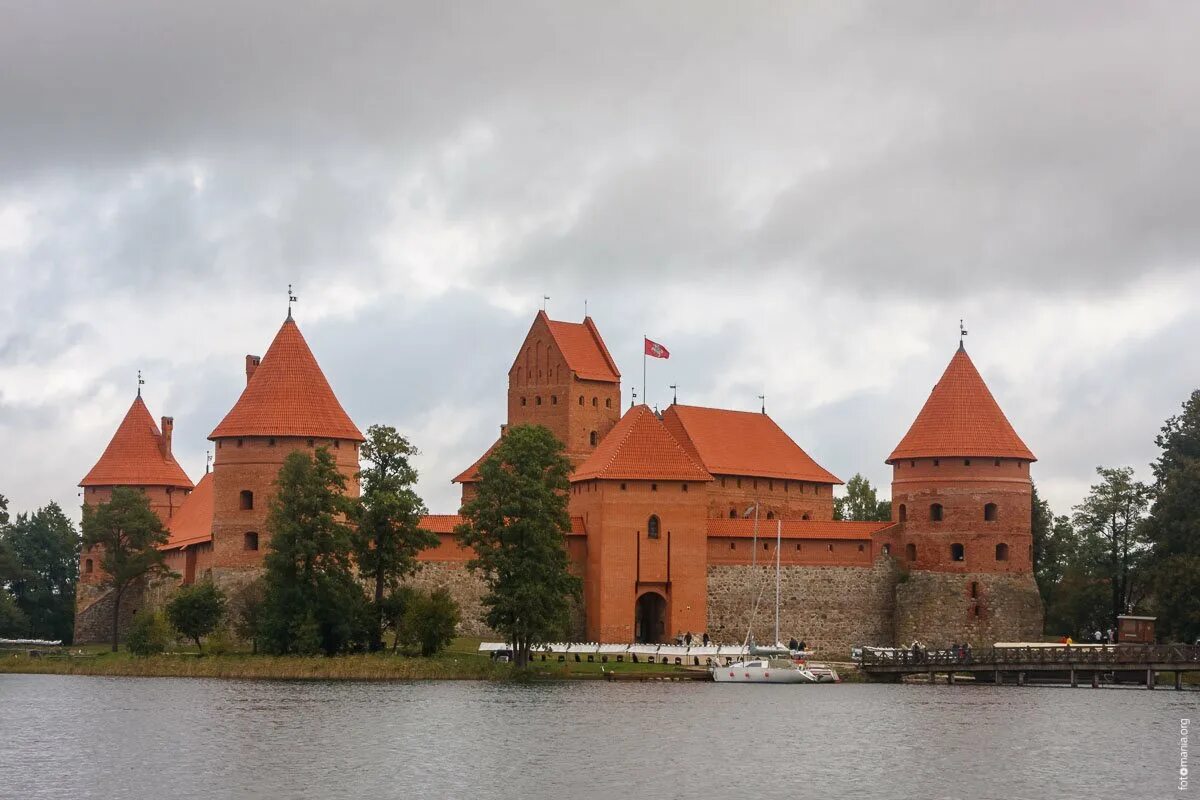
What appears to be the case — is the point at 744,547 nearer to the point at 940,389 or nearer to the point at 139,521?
the point at 940,389

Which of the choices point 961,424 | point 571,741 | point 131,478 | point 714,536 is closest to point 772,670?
point 714,536

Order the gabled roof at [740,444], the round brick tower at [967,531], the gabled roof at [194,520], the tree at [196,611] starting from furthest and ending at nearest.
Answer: the gabled roof at [740,444], the gabled roof at [194,520], the round brick tower at [967,531], the tree at [196,611]

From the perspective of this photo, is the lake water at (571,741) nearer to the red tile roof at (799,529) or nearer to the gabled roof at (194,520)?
the red tile roof at (799,529)

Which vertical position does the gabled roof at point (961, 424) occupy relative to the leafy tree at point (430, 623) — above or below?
above

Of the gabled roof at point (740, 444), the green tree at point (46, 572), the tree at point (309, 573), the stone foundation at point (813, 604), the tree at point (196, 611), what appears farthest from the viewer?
the green tree at point (46, 572)

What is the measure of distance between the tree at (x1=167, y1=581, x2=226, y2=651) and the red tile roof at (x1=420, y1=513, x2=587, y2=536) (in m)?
6.36

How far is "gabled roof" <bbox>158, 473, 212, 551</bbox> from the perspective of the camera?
182 ft

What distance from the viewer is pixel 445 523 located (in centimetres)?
5272

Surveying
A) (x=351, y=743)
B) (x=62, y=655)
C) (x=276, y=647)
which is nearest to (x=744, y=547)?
(x=276, y=647)

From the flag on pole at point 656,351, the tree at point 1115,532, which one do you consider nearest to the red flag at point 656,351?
the flag on pole at point 656,351

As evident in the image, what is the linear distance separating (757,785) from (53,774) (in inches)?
407

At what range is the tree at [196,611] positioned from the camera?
159 feet

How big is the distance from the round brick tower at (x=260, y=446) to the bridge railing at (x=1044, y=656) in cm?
1508

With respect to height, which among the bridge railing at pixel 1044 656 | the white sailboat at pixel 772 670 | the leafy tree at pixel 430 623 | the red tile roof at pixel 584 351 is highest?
the red tile roof at pixel 584 351
